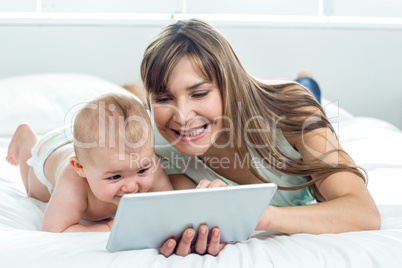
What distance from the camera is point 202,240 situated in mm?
794

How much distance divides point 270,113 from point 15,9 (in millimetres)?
1980

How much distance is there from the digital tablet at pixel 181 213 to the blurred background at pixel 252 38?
2067 millimetres

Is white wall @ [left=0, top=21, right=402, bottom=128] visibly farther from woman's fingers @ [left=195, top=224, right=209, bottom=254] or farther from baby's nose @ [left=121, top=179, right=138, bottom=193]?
woman's fingers @ [left=195, top=224, right=209, bottom=254]

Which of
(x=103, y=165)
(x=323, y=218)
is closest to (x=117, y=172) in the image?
(x=103, y=165)

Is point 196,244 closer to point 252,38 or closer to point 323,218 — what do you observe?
point 323,218

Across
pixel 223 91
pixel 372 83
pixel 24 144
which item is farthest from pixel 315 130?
pixel 372 83

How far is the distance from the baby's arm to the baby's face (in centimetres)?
8

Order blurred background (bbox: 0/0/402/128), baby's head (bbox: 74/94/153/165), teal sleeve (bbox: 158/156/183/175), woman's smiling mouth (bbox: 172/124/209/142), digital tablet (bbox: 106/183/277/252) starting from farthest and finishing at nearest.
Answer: blurred background (bbox: 0/0/402/128), teal sleeve (bbox: 158/156/183/175), woman's smiling mouth (bbox: 172/124/209/142), baby's head (bbox: 74/94/153/165), digital tablet (bbox: 106/183/277/252)

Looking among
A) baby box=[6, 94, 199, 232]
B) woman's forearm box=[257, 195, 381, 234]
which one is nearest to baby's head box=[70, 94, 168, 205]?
baby box=[6, 94, 199, 232]

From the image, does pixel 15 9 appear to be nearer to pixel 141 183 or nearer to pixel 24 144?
pixel 24 144

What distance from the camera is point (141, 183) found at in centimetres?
107

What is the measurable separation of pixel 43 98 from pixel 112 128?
132cm

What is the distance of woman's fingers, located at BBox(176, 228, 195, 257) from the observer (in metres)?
0.78

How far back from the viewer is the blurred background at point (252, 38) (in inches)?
106
